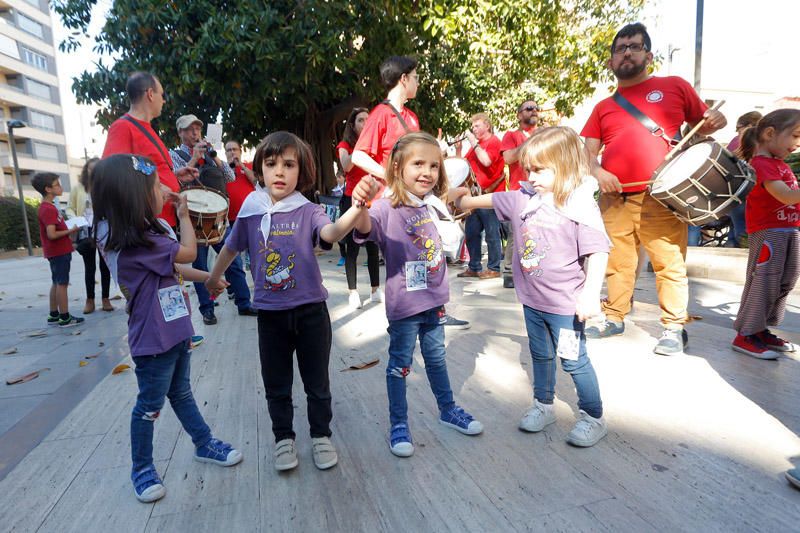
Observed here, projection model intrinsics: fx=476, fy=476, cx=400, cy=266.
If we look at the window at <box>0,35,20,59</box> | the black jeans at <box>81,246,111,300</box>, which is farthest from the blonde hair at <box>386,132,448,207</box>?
the window at <box>0,35,20,59</box>

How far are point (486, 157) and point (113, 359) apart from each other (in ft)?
15.0

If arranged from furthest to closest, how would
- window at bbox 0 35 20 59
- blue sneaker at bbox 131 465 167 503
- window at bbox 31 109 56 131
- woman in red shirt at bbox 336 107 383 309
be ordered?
window at bbox 31 109 56 131, window at bbox 0 35 20 59, woman in red shirt at bbox 336 107 383 309, blue sneaker at bbox 131 465 167 503

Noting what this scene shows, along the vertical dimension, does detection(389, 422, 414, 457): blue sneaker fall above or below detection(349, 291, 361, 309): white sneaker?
below

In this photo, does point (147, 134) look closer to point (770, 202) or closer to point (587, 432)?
point (587, 432)

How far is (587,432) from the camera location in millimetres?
2236

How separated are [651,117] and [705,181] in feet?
2.27

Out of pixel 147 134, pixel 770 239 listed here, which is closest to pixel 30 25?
pixel 147 134

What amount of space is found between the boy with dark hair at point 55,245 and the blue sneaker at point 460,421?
4.93 metres

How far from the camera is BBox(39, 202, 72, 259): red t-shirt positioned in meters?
5.33

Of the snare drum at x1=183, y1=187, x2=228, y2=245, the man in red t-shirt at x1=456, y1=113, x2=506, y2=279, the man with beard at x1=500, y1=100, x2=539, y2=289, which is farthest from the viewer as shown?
the man in red t-shirt at x1=456, y1=113, x2=506, y2=279

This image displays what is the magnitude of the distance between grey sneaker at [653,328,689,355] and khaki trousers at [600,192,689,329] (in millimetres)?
56

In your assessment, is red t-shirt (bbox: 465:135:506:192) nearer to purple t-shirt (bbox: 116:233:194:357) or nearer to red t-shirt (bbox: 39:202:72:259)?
purple t-shirt (bbox: 116:233:194:357)

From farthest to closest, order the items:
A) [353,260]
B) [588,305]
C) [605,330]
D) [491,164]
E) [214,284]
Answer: [491,164]
[353,260]
[605,330]
[214,284]
[588,305]

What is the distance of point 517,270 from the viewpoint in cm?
245
